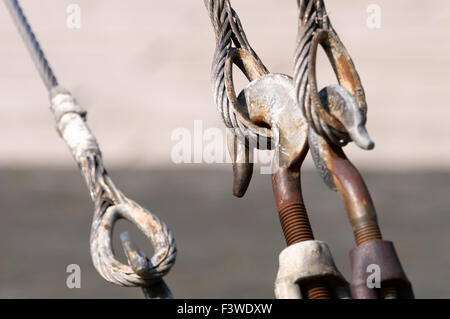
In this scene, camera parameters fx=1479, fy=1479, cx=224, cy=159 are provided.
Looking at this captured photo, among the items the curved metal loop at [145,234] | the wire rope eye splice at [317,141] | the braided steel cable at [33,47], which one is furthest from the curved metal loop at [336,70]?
the braided steel cable at [33,47]

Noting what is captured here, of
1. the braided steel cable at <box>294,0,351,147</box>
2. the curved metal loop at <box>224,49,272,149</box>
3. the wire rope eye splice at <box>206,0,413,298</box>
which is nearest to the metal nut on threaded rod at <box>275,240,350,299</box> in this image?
the wire rope eye splice at <box>206,0,413,298</box>

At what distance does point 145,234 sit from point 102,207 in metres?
0.13

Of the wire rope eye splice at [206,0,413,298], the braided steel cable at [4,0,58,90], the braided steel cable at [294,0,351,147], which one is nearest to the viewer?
the wire rope eye splice at [206,0,413,298]

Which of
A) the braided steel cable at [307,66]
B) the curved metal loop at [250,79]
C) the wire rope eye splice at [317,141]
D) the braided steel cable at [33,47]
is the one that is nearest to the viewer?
the wire rope eye splice at [317,141]

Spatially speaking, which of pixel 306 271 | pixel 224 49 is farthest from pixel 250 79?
pixel 306 271

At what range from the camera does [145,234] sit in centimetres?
235

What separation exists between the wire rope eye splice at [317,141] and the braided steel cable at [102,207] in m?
0.16

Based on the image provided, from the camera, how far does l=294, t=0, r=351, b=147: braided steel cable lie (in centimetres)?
201

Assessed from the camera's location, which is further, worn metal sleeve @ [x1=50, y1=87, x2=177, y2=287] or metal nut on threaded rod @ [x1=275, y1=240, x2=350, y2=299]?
worn metal sleeve @ [x1=50, y1=87, x2=177, y2=287]

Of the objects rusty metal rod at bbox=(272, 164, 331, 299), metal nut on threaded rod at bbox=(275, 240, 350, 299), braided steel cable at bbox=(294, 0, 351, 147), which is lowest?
metal nut on threaded rod at bbox=(275, 240, 350, 299)

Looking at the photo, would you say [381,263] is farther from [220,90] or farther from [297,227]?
[220,90]

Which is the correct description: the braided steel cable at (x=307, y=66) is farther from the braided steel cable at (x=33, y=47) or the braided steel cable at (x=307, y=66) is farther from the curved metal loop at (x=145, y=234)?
the braided steel cable at (x=33, y=47)

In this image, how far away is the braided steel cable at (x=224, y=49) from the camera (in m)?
2.29

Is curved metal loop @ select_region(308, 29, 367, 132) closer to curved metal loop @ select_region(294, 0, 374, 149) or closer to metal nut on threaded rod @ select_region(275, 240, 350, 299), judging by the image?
curved metal loop @ select_region(294, 0, 374, 149)
